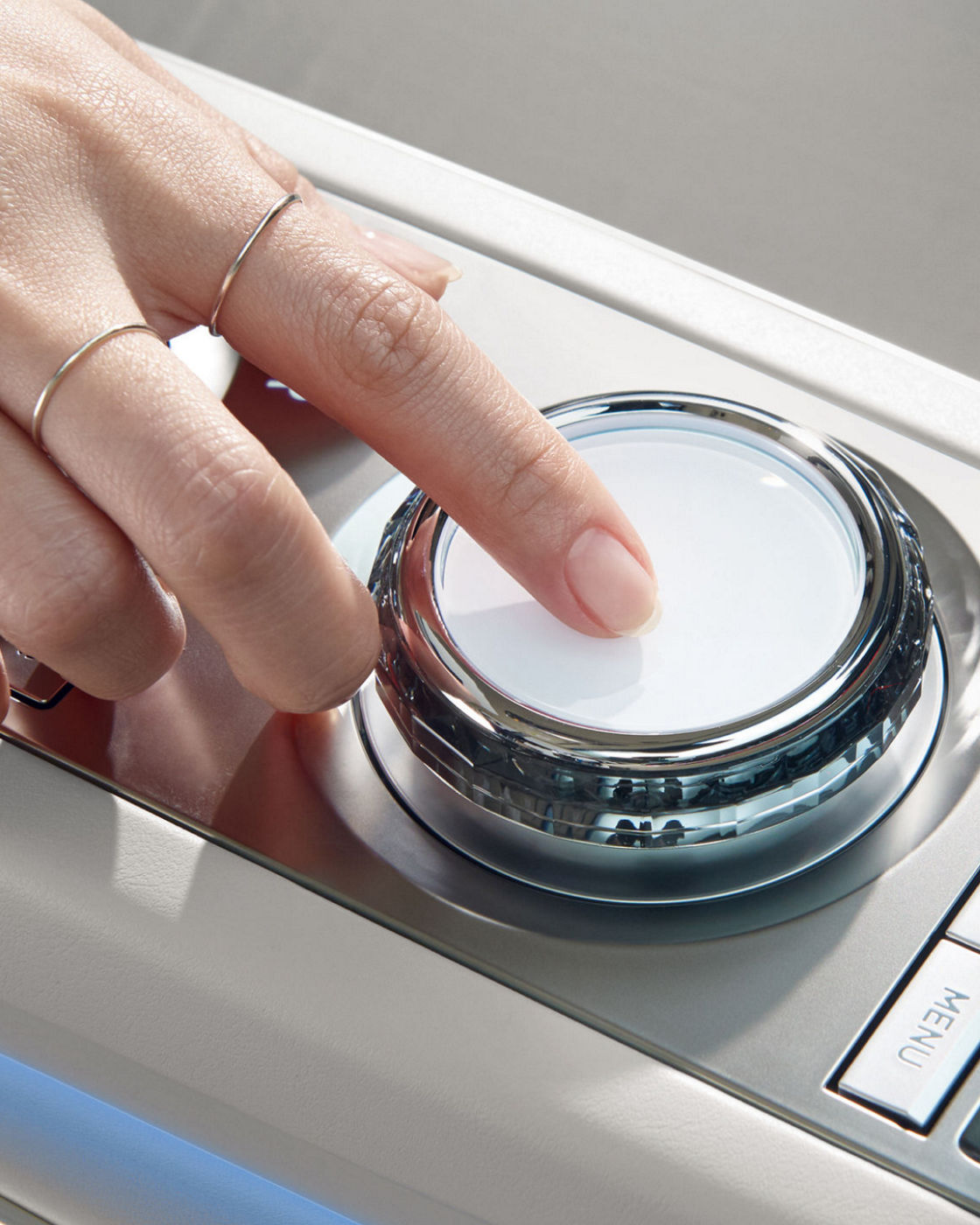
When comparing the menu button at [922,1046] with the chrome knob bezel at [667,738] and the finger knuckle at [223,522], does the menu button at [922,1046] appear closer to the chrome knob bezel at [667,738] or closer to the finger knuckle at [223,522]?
the chrome knob bezel at [667,738]

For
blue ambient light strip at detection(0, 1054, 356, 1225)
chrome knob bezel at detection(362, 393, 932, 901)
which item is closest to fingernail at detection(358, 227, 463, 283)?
chrome knob bezel at detection(362, 393, 932, 901)

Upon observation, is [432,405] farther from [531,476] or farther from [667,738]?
[667,738]

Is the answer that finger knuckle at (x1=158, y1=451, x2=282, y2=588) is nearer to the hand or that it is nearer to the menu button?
the hand

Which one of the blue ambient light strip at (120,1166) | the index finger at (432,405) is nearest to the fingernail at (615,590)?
the index finger at (432,405)

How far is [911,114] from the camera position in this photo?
714 millimetres

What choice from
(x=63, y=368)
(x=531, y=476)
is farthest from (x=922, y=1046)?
(x=63, y=368)

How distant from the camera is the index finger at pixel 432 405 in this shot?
1.48ft

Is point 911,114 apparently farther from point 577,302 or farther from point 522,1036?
point 522,1036

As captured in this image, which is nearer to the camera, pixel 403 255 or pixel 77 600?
pixel 77 600

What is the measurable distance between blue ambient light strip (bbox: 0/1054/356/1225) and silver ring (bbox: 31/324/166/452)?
0.23 meters

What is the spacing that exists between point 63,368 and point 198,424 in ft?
0.18

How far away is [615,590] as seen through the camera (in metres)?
0.43

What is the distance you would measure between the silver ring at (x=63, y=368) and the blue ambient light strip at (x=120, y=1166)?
0.23 m

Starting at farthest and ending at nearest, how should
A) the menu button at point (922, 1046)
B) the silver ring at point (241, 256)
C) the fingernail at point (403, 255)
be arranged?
the fingernail at point (403, 255) → the silver ring at point (241, 256) → the menu button at point (922, 1046)
